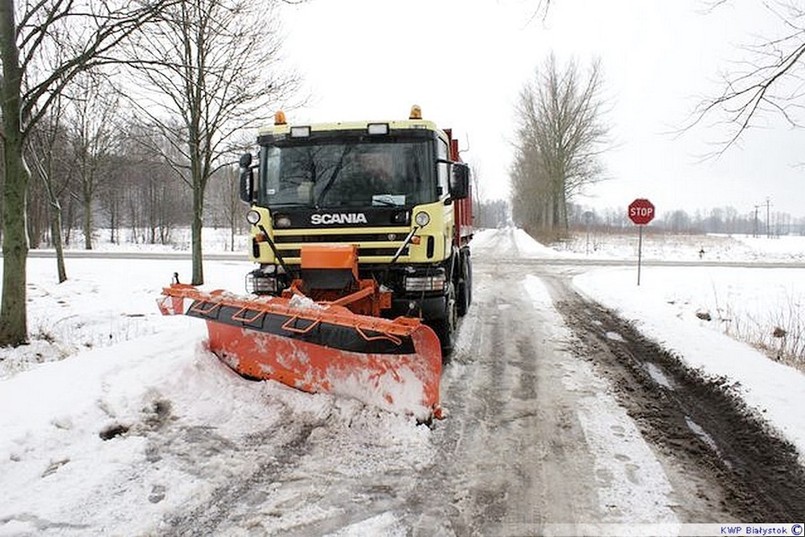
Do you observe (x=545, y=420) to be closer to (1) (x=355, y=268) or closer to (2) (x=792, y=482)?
(2) (x=792, y=482)

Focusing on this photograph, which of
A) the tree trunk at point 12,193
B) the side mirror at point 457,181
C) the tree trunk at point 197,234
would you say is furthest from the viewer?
the tree trunk at point 197,234

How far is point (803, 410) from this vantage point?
450cm

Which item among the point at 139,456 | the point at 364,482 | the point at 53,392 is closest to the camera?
the point at 364,482

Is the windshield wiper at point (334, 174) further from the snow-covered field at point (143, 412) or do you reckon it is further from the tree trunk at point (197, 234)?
the tree trunk at point (197, 234)

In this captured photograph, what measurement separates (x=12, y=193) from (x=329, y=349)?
6.28 metres

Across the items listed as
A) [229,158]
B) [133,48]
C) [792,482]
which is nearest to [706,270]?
[229,158]

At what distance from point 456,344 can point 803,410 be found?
387cm

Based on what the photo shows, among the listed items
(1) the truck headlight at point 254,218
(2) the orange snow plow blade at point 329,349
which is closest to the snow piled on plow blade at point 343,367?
(2) the orange snow plow blade at point 329,349

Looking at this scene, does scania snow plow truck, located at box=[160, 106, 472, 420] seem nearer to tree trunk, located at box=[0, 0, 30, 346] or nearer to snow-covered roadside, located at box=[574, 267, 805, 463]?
snow-covered roadside, located at box=[574, 267, 805, 463]

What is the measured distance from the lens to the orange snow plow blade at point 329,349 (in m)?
4.17

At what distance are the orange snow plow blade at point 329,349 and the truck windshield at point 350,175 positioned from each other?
133 cm

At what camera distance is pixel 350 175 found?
5.83 metres

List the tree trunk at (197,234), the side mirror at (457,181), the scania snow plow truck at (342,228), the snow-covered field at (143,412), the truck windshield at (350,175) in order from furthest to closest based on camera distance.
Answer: the tree trunk at (197,234) < the side mirror at (457,181) < the truck windshield at (350,175) < the scania snow plow truck at (342,228) < the snow-covered field at (143,412)

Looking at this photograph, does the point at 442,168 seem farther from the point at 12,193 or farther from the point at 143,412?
the point at 12,193
